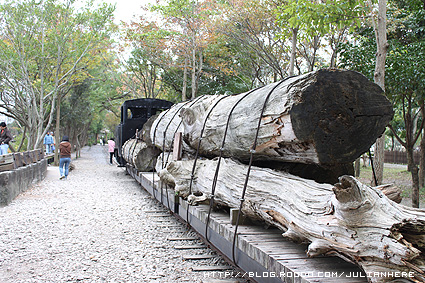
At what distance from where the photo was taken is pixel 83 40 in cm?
1619

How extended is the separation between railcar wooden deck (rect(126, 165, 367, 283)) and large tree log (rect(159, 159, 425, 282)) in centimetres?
15

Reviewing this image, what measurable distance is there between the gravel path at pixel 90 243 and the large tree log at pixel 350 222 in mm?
1368

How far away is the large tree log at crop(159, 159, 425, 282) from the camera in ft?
6.48

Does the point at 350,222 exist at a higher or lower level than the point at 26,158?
higher

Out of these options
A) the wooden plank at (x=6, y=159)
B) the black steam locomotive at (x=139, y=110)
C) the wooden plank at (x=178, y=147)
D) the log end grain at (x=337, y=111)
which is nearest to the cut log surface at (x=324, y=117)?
the log end grain at (x=337, y=111)

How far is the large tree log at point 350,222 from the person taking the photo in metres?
1.98

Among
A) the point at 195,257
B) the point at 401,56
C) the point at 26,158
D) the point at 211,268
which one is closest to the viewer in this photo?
the point at 211,268

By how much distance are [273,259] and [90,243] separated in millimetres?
3362

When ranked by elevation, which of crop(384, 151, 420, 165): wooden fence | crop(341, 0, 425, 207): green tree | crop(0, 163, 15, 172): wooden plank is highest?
crop(341, 0, 425, 207): green tree

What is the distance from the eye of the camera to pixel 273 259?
2.57 metres

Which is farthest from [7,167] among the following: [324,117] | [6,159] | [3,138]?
[324,117]

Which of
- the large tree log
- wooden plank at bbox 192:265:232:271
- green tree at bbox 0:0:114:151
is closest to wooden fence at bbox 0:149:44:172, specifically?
green tree at bbox 0:0:114:151

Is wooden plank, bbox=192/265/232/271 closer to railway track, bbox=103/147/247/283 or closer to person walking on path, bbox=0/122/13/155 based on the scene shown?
railway track, bbox=103/147/247/283

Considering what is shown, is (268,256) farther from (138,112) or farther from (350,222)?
(138,112)
